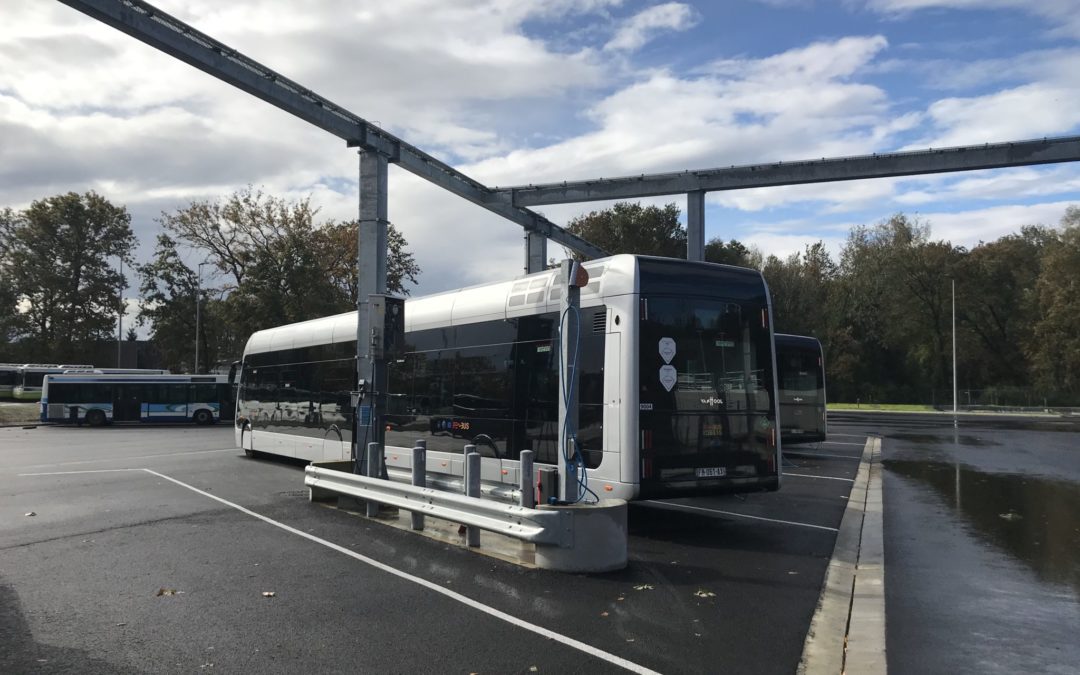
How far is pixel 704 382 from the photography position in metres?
9.54

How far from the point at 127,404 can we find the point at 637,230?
31.7m

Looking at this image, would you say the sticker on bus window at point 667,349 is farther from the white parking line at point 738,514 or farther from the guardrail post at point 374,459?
the guardrail post at point 374,459

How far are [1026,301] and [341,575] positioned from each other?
6410cm

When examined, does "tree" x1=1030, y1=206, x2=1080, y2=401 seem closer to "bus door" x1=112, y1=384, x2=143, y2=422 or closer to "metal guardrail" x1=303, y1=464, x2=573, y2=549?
"metal guardrail" x1=303, y1=464, x2=573, y2=549

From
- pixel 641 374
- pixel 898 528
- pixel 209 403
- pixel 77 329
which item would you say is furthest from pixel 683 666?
pixel 77 329

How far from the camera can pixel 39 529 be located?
9992mm

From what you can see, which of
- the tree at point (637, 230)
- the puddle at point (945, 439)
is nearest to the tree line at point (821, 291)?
the tree at point (637, 230)

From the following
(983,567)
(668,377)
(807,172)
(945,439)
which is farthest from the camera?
(945,439)

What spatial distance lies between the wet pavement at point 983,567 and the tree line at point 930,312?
1601 inches

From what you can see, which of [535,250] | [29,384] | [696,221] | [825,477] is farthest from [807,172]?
[29,384]

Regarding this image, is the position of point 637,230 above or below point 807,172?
above

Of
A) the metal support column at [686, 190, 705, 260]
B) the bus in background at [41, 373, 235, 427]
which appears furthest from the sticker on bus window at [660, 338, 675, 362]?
the bus in background at [41, 373, 235, 427]

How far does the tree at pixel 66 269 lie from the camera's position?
62375 mm

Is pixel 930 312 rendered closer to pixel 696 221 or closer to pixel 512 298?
pixel 696 221
